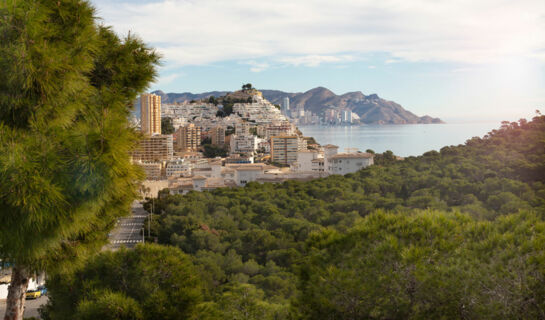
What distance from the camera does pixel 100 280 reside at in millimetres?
2885

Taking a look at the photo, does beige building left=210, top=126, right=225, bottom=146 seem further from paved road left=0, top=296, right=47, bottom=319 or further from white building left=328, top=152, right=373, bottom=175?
paved road left=0, top=296, right=47, bottom=319

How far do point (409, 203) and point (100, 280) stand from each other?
39.8ft

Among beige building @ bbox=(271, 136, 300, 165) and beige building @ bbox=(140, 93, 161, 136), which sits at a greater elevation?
beige building @ bbox=(140, 93, 161, 136)

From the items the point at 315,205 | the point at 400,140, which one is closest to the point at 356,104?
the point at 400,140

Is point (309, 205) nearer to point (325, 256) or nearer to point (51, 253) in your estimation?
point (325, 256)

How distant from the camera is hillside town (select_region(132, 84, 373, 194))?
26516 millimetres

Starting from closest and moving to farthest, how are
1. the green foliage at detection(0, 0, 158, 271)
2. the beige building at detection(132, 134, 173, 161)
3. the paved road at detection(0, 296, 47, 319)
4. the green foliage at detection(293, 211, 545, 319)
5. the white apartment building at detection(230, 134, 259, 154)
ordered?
the green foliage at detection(0, 0, 158, 271)
the green foliage at detection(293, 211, 545, 319)
the paved road at detection(0, 296, 47, 319)
the beige building at detection(132, 134, 173, 161)
the white apartment building at detection(230, 134, 259, 154)

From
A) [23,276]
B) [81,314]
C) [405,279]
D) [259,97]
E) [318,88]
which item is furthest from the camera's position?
[318,88]

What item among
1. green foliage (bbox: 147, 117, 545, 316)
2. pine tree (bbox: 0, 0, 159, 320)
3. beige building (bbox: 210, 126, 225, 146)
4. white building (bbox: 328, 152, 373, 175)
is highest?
beige building (bbox: 210, 126, 225, 146)

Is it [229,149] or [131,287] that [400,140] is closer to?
[229,149]

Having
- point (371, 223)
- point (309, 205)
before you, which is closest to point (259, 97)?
point (309, 205)

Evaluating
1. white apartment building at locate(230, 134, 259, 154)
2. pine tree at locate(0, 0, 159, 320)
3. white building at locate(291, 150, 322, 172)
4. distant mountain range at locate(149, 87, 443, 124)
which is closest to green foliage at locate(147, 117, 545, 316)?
pine tree at locate(0, 0, 159, 320)

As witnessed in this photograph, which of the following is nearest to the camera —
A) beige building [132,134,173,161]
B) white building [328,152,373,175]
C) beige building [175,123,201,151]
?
white building [328,152,373,175]

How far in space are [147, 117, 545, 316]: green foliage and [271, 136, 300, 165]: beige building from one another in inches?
614
